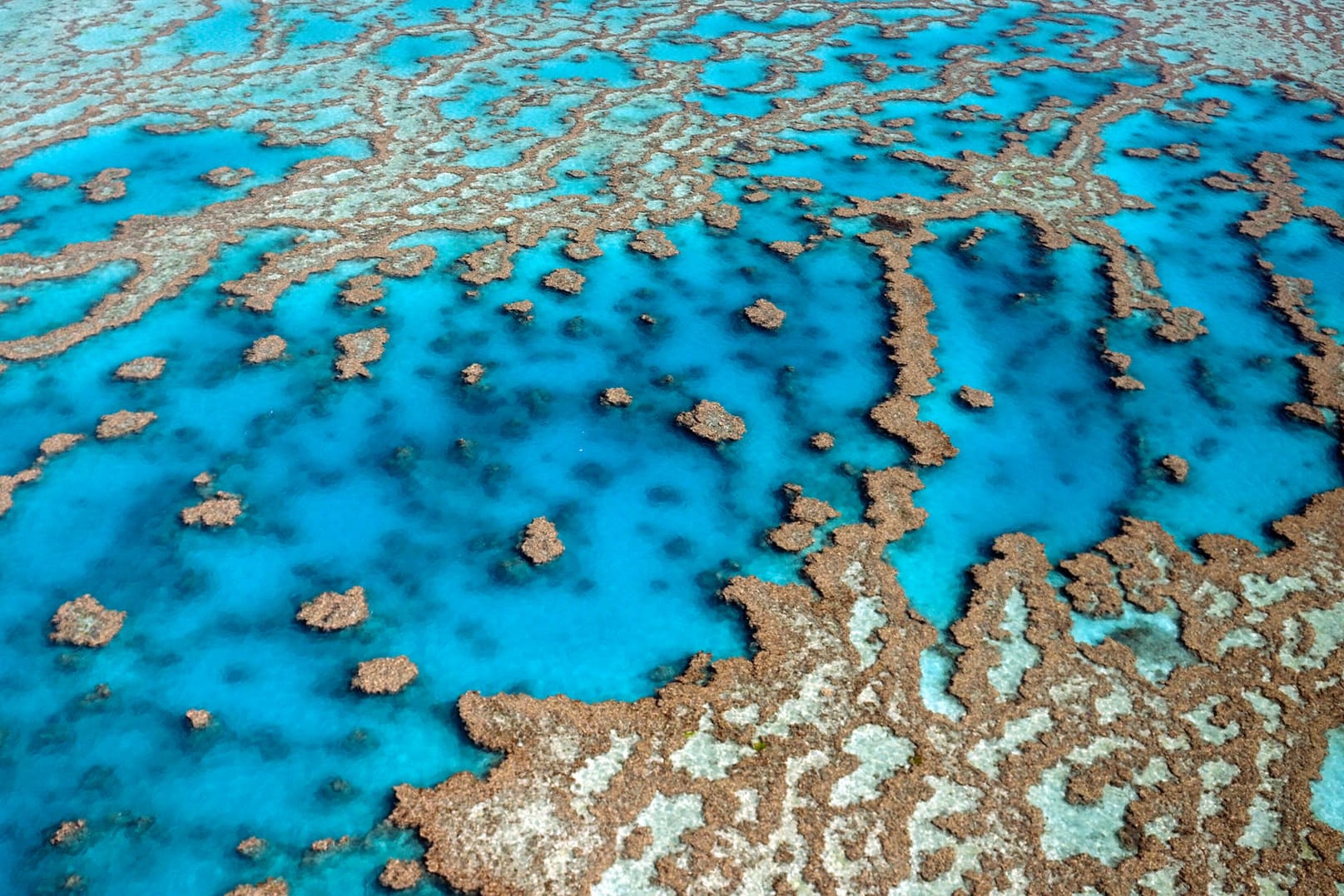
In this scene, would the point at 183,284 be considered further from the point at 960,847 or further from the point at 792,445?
the point at 960,847

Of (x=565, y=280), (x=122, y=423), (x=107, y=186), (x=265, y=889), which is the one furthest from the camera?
(x=107, y=186)

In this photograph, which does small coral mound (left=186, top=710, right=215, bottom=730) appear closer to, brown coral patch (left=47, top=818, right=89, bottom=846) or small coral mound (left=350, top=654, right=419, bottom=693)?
brown coral patch (left=47, top=818, right=89, bottom=846)

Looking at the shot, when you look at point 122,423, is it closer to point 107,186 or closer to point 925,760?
point 107,186

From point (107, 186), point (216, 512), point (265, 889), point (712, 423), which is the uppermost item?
point (107, 186)

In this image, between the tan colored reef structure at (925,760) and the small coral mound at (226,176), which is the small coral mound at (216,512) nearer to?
the tan colored reef structure at (925,760)

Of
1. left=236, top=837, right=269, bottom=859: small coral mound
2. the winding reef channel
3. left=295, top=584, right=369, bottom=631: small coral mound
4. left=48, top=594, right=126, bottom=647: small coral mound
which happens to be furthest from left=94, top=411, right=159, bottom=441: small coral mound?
left=236, top=837, right=269, bottom=859: small coral mound

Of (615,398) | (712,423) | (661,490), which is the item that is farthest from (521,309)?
(661,490)
